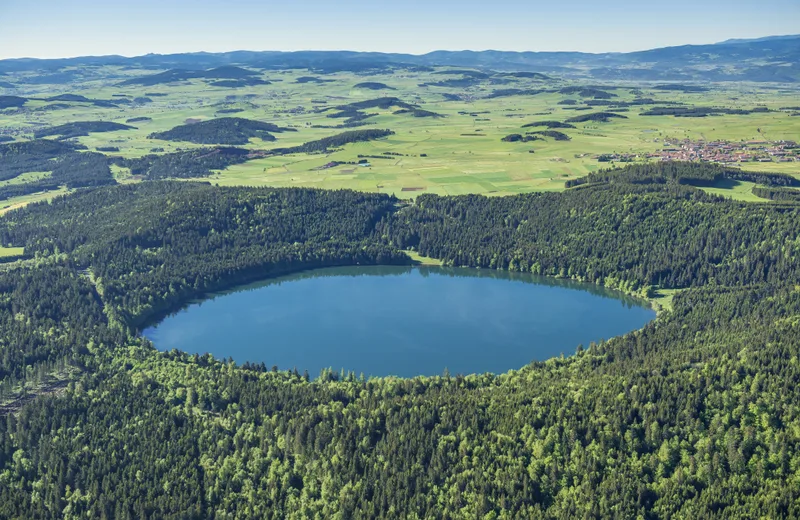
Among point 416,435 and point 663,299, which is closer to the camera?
point 416,435

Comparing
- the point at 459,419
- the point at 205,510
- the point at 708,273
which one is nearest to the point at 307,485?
the point at 205,510

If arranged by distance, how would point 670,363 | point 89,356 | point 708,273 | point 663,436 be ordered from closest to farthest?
point 663,436 → point 670,363 → point 89,356 → point 708,273

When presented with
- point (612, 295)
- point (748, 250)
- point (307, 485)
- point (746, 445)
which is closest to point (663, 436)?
point (746, 445)

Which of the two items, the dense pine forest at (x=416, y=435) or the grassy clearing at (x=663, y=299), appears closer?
the dense pine forest at (x=416, y=435)

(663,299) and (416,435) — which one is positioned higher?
(416,435)

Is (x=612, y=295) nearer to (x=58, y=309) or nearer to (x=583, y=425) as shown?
(x=583, y=425)

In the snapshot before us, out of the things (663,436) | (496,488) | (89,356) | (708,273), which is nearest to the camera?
(496,488)

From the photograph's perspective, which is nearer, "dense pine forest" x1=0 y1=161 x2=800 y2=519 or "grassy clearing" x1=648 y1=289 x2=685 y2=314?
"dense pine forest" x1=0 y1=161 x2=800 y2=519

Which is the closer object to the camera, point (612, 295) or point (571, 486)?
point (571, 486)

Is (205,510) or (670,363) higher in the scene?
(670,363)
